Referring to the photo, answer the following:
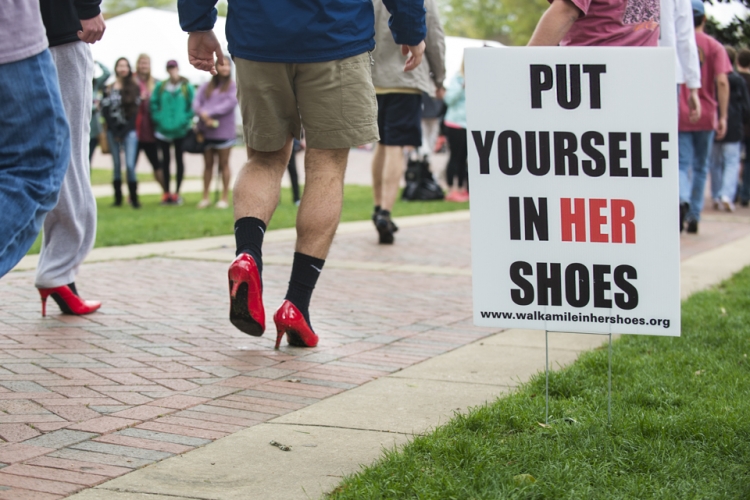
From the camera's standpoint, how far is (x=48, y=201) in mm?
2746

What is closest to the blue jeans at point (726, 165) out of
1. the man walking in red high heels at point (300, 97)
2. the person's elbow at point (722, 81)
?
the person's elbow at point (722, 81)

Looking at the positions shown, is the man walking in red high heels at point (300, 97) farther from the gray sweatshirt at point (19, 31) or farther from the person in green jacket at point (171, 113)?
the person in green jacket at point (171, 113)

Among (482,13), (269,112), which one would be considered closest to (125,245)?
(269,112)

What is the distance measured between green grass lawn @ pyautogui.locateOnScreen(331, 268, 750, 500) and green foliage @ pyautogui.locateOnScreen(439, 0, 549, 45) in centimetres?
4931

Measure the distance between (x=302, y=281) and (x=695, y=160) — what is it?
6.69 meters

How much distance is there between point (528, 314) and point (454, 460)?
0.61 meters

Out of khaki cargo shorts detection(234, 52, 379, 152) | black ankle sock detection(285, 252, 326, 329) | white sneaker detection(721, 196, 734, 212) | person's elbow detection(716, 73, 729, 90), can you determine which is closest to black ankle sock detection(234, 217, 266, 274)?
black ankle sock detection(285, 252, 326, 329)

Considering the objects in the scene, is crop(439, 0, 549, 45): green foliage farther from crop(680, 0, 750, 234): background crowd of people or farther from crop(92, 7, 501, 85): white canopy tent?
crop(680, 0, 750, 234): background crowd of people

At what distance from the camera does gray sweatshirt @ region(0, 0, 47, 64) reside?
268 centimetres

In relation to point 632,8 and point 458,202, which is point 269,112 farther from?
point 458,202

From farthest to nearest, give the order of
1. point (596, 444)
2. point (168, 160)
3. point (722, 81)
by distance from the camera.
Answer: point (168, 160) → point (722, 81) → point (596, 444)

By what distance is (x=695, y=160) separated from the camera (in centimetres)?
975

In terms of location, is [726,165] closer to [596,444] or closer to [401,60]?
[401,60]

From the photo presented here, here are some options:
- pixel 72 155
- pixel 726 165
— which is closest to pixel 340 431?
pixel 72 155
